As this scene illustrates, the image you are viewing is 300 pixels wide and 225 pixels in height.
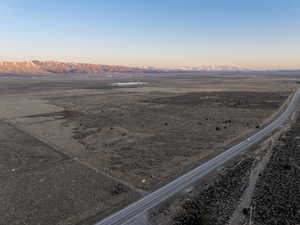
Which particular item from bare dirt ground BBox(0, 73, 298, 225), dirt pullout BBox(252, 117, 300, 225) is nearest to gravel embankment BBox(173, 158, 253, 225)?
dirt pullout BBox(252, 117, 300, 225)

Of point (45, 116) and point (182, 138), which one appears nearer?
point (182, 138)

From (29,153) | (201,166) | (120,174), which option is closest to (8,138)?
(29,153)

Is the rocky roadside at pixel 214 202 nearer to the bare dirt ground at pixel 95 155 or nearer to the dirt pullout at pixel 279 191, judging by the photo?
the dirt pullout at pixel 279 191

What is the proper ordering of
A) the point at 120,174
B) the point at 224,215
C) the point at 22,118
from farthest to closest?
the point at 22,118, the point at 120,174, the point at 224,215

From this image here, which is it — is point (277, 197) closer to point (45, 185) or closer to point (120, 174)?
point (120, 174)

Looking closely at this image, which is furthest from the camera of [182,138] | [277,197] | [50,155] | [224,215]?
[182,138]

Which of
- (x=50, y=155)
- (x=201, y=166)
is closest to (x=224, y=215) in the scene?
(x=201, y=166)

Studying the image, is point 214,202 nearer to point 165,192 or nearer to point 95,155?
point 165,192

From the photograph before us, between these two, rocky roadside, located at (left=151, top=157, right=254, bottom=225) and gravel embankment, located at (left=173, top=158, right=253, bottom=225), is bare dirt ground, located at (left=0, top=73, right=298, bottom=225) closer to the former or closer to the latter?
rocky roadside, located at (left=151, top=157, right=254, bottom=225)

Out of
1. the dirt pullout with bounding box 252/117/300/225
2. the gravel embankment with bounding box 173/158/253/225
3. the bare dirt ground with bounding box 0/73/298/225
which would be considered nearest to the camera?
the gravel embankment with bounding box 173/158/253/225
